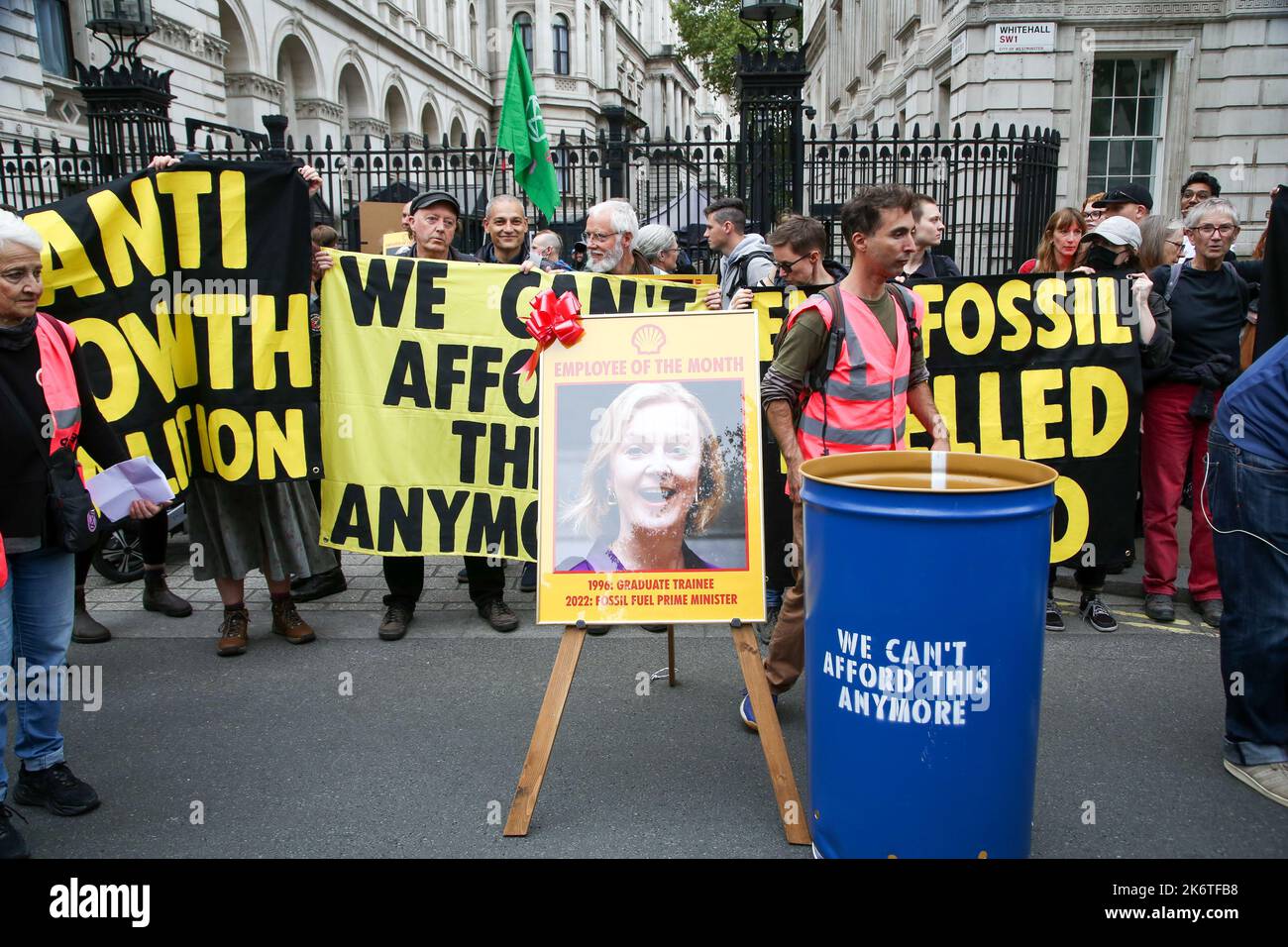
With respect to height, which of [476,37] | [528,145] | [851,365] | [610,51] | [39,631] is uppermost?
[610,51]

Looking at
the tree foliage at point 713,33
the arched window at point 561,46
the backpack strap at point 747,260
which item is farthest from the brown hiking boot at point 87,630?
the arched window at point 561,46

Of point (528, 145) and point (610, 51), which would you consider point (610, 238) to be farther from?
point (610, 51)

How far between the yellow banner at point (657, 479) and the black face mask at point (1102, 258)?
321 cm

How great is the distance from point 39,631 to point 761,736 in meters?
2.65

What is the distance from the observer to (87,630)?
204 inches

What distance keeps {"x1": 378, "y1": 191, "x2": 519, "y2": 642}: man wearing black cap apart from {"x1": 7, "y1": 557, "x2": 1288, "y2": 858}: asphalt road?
6.6 inches

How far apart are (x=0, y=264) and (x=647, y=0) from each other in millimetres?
98857

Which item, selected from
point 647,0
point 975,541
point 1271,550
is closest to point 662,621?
point 975,541

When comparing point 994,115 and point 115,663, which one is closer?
point 115,663

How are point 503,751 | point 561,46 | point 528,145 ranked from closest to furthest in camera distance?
point 503,751 → point 528,145 → point 561,46

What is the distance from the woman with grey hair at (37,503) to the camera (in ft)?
10.4

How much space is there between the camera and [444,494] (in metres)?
5.26

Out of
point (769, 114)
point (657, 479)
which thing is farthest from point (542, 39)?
point (657, 479)
